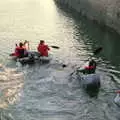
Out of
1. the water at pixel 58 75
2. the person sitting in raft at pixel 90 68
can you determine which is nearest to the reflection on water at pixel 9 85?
the water at pixel 58 75

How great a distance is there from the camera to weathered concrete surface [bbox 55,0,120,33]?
156ft

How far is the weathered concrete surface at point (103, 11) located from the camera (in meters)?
47.4

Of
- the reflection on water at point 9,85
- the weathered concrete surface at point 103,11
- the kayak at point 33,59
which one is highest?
the weathered concrete surface at point 103,11

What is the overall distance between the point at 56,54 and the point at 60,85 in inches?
398

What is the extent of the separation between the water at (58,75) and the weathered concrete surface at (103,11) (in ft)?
3.85

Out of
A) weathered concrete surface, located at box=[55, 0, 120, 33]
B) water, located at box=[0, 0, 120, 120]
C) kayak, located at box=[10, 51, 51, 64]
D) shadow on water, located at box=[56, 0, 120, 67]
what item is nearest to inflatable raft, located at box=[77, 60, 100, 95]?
water, located at box=[0, 0, 120, 120]

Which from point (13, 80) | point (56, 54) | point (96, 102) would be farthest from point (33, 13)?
point (96, 102)

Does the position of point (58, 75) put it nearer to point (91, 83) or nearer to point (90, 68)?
point (90, 68)

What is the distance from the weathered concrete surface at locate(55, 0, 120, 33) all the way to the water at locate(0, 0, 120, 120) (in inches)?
46.2

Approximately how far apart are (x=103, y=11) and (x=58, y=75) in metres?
22.6

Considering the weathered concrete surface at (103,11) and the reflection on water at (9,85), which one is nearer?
the reflection on water at (9,85)

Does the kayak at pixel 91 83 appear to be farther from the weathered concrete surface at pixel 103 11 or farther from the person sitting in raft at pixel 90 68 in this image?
the weathered concrete surface at pixel 103 11

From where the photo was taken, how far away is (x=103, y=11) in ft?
171

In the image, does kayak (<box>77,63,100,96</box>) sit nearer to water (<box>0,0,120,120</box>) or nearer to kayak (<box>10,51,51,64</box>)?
water (<box>0,0,120,120</box>)
